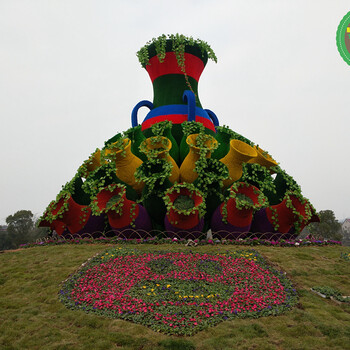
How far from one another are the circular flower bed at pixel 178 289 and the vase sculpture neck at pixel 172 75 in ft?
25.4

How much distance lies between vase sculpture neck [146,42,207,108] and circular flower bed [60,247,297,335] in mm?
7736

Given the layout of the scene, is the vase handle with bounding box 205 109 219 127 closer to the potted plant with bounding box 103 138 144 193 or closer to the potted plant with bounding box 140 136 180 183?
the potted plant with bounding box 103 138 144 193

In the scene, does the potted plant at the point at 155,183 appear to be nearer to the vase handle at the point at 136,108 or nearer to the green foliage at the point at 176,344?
the vase handle at the point at 136,108

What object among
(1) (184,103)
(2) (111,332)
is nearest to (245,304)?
(2) (111,332)

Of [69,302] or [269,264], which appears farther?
[269,264]

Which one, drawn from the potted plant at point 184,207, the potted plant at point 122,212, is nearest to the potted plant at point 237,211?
the potted plant at point 184,207

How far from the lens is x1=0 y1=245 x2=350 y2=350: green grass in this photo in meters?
4.01

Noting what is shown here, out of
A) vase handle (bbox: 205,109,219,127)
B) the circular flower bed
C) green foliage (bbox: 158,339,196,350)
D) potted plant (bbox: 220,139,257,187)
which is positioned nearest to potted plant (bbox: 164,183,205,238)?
the circular flower bed

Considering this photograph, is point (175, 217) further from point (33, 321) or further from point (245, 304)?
point (33, 321)

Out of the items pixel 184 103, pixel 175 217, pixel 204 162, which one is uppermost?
pixel 184 103

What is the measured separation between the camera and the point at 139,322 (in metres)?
4.60

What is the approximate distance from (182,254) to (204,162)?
306 cm

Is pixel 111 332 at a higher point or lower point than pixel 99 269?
lower

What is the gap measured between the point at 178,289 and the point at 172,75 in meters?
9.91
